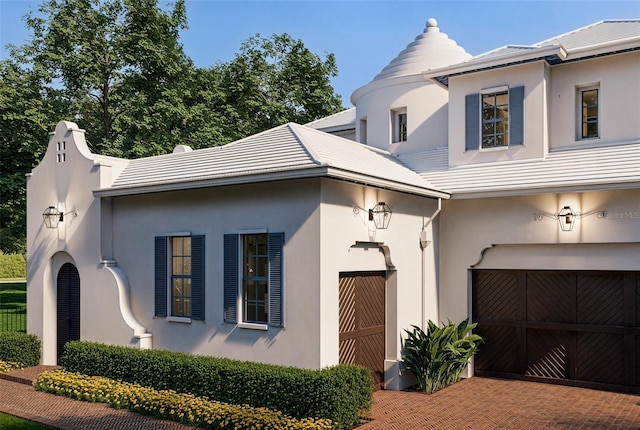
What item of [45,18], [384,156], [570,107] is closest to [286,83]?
[45,18]

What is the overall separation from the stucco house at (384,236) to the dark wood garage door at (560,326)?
31mm

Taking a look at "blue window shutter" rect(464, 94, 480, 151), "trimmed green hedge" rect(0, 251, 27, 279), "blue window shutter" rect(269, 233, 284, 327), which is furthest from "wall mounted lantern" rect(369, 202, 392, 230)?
"trimmed green hedge" rect(0, 251, 27, 279)

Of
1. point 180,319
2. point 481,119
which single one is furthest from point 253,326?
point 481,119

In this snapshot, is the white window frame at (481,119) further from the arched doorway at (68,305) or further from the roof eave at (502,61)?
the arched doorway at (68,305)

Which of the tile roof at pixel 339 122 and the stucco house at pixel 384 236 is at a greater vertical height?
the tile roof at pixel 339 122

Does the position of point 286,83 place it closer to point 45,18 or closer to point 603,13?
point 45,18

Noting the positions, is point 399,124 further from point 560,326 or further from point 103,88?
point 103,88

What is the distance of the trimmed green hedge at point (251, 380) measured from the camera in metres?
8.97

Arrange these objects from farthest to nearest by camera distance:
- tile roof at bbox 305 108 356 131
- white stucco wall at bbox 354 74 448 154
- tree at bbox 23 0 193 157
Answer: tree at bbox 23 0 193 157
tile roof at bbox 305 108 356 131
white stucco wall at bbox 354 74 448 154

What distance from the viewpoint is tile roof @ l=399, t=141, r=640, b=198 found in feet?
37.7

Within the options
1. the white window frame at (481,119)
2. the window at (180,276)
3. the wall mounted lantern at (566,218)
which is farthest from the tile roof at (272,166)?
the wall mounted lantern at (566,218)

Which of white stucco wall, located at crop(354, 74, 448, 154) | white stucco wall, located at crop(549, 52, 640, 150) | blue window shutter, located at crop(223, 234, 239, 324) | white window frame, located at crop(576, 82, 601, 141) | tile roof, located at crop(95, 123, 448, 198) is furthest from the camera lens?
white stucco wall, located at crop(354, 74, 448, 154)

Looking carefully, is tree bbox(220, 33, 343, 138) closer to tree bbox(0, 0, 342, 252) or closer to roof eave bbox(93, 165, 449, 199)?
tree bbox(0, 0, 342, 252)

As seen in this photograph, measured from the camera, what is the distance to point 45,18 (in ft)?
83.0
